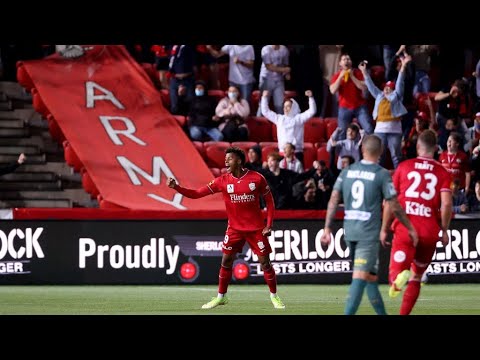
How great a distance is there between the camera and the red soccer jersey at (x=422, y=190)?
13.3 m

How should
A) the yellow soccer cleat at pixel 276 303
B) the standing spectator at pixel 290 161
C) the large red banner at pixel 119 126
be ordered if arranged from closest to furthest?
the yellow soccer cleat at pixel 276 303, the standing spectator at pixel 290 161, the large red banner at pixel 119 126

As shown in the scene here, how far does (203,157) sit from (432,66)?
17.6 ft

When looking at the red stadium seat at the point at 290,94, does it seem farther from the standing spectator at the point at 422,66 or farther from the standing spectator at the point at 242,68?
the standing spectator at the point at 422,66

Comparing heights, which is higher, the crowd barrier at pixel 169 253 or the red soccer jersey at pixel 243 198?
the red soccer jersey at pixel 243 198

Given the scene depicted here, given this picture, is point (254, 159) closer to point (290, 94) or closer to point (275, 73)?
point (275, 73)

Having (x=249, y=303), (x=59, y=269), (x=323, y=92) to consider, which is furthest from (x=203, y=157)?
(x=249, y=303)

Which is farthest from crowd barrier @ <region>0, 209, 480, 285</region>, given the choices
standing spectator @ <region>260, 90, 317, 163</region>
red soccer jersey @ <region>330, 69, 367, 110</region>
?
red soccer jersey @ <region>330, 69, 367, 110</region>

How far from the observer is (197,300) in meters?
17.6

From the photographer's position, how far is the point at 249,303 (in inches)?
667

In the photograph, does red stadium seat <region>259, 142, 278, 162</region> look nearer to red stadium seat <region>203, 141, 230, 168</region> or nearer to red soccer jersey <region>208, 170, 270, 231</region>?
red stadium seat <region>203, 141, 230, 168</region>

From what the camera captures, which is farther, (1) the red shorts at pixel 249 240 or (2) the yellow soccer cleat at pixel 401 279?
(1) the red shorts at pixel 249 240

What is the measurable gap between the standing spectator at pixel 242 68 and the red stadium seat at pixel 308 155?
1621mm

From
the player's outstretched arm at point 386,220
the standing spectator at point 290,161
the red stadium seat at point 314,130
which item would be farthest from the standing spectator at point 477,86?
the player's outstretched arm at point 386,220
